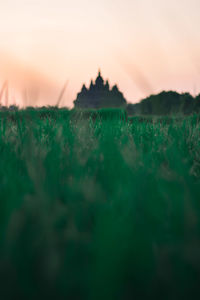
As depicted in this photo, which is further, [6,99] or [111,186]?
[6,99]

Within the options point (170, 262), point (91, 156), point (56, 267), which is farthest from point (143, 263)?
point (91, 156)

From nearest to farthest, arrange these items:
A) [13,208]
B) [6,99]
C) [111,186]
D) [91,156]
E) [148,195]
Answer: [13,208], [148,195], [111,186], [91,156], [6,99]

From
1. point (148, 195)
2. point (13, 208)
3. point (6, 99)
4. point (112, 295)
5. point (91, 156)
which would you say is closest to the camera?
point (112, 295)

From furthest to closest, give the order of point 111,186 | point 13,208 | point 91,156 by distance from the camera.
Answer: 1. point 91,156
2. point 111,186
3. point 13,208

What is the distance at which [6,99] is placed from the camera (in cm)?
145

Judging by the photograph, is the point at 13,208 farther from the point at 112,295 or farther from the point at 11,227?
the point at 112,295

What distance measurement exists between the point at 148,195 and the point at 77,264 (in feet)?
1.06

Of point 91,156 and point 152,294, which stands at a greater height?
point 91,156

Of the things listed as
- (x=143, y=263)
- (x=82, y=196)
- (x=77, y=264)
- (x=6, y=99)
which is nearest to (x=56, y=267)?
(x=77, y=264)

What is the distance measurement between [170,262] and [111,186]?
38 cm

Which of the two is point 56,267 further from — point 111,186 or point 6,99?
point 6,99

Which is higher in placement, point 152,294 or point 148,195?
point 148,195

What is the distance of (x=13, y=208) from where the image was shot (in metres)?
0.62

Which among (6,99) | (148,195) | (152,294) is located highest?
(6,99)
